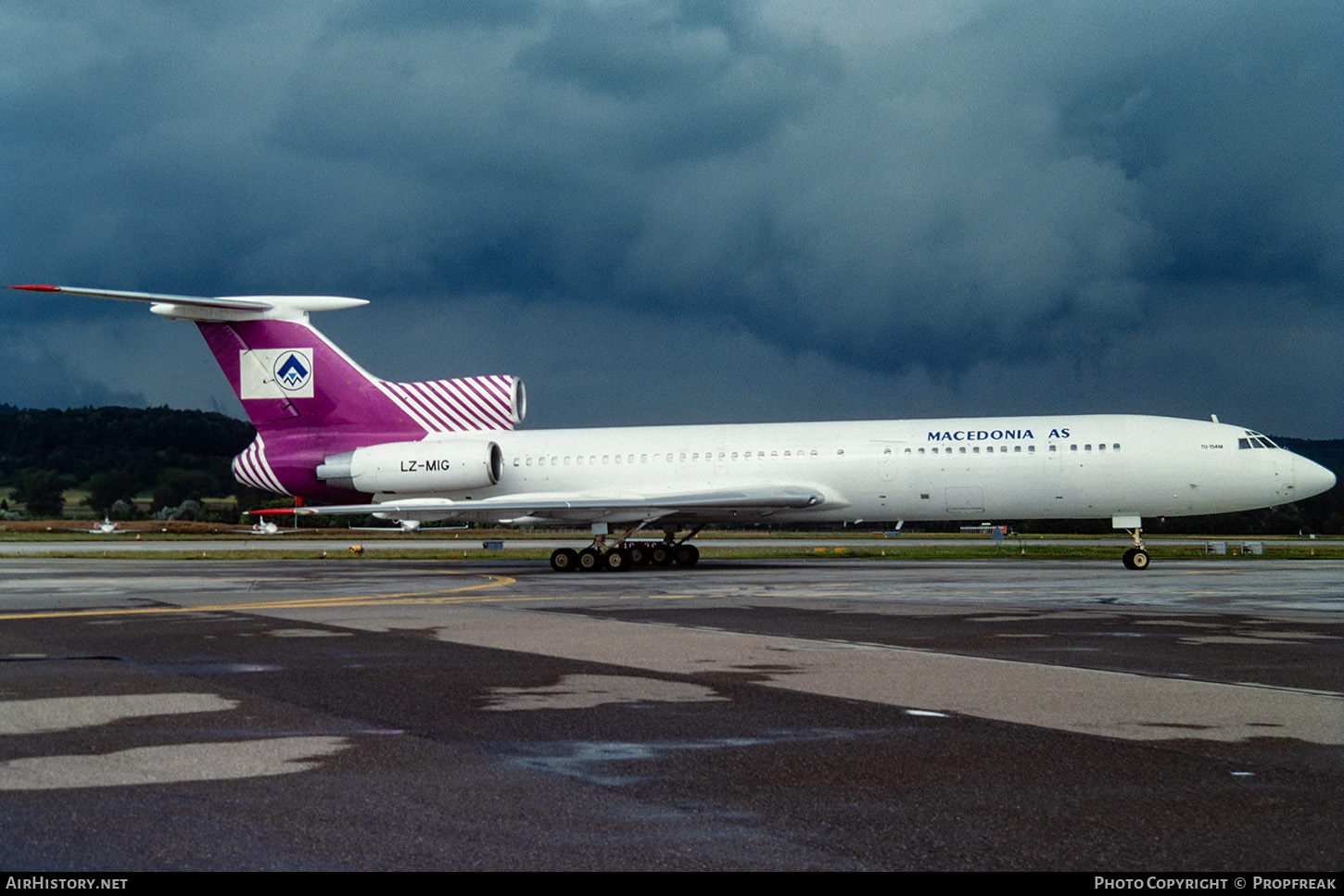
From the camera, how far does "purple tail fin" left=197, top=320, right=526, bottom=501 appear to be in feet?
109

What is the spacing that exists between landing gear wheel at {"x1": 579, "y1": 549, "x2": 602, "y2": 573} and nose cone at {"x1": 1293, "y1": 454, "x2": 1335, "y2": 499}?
1843 centimetres

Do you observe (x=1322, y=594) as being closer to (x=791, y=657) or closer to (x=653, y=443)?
(x=791, y=657)

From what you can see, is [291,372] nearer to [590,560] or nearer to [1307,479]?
[590,560]

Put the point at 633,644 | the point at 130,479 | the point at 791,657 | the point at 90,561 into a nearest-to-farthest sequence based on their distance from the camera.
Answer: the point at 791,657 < the point at 633,644 < the point at 90,561 < the point at 130,479

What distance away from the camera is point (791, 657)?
452 inches

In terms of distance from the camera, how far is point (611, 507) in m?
30.0

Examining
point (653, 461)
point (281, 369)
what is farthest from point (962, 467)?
point (281, 369)

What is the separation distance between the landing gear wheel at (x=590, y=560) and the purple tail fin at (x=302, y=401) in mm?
6727

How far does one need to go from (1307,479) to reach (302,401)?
27961 millimetres

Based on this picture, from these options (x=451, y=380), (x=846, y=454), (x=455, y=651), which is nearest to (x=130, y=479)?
(x=451, y=380)

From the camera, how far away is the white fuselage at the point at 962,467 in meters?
29.1

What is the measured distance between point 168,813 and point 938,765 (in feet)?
13.6

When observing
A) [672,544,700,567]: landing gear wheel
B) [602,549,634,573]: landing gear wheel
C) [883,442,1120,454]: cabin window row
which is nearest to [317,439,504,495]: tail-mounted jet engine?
[602,549,634,573]: landing gear wheel

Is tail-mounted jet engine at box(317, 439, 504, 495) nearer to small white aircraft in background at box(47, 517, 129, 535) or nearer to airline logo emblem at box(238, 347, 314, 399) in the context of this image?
airline logo emblem at box(238, 347, 314, 399)
